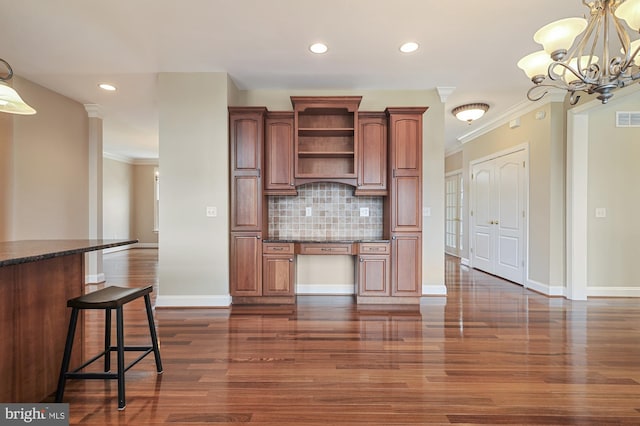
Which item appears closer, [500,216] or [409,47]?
[409,47]

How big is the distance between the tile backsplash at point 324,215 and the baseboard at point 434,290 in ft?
3.04

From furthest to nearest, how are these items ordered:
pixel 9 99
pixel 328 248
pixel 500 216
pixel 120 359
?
pixel 500 216
pixel 328 248
pixel 9 99
pixel 120 359

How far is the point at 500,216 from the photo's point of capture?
5.35 meters

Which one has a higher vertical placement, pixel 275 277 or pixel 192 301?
pixel 275 277

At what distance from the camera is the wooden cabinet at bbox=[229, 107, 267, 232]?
3719 mm

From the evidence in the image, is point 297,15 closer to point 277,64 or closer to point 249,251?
point 277,64

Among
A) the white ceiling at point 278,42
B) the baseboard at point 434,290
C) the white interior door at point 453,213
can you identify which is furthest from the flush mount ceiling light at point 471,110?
the white interior door at point 453,213

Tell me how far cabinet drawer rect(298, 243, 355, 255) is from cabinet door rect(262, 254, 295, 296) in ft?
1.09

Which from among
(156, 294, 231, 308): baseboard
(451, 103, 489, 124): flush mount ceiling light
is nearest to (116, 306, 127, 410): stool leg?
(156, 294, 231, 308): baseboard

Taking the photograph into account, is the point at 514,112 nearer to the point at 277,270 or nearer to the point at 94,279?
the point at 277,270

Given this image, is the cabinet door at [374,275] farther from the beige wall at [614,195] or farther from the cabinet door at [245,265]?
the beige wall at [614,195]

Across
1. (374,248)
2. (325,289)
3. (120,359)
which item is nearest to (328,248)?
(374,248)

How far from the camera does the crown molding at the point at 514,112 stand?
4.12 meters

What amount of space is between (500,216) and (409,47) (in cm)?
357
